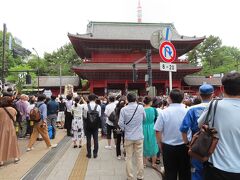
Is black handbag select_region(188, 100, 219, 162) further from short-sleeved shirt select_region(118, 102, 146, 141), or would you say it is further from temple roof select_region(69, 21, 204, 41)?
temple roof select_region(69, 21, 204, 41)

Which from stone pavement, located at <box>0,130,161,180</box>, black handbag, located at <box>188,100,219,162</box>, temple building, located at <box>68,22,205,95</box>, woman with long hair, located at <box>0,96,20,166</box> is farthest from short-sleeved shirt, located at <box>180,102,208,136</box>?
temple building, located at <box>68,22,205,95</box>

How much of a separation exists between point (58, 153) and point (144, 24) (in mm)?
28575

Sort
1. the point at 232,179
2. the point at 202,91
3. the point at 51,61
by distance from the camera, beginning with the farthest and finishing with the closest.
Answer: the point at 51,61, the point at 202,91, the point at 232,179

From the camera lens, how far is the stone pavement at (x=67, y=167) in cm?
681

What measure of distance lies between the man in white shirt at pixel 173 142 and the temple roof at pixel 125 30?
2667 cm

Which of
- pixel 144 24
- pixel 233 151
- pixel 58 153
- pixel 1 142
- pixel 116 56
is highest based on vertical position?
pixel 144 24

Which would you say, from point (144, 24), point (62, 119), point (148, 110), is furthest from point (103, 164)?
point (144, 24)

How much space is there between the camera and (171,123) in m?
4.80

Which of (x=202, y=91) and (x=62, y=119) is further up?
(x=202, y=91)

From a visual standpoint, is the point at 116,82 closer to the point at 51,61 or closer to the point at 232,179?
the point at 232,179

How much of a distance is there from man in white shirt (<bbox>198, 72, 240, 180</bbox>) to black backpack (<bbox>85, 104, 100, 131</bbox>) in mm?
5752

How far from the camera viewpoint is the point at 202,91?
4.18m

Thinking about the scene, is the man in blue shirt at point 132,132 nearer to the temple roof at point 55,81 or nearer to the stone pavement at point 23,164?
the stone pavement at point 23,164

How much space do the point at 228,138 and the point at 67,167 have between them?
18.0ft
